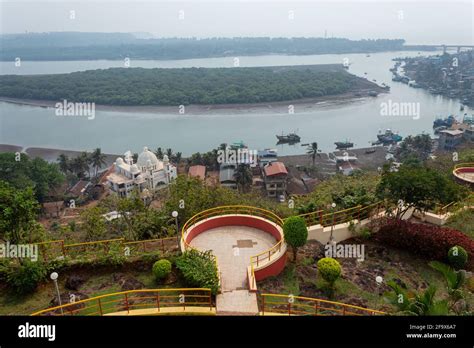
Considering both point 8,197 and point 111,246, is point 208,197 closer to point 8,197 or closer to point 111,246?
point 111,246

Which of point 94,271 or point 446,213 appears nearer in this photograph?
point 94,271

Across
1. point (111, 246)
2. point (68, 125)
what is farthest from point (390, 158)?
point (68, 125)

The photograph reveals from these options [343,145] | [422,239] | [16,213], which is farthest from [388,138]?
[16,213]

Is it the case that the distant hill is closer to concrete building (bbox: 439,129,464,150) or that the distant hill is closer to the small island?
the small island

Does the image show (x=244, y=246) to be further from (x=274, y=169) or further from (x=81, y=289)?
(x=274, y=169)

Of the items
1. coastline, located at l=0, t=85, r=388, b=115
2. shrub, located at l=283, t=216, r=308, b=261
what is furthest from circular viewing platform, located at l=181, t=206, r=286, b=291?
coastline, located at l=0, t=85, r=388, b=115
